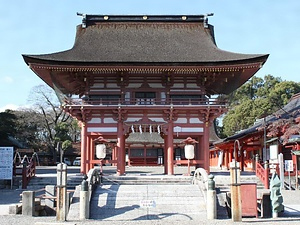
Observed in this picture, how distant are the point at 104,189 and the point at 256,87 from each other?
2264 inches

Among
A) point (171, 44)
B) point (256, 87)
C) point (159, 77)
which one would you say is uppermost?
point (256, 87)

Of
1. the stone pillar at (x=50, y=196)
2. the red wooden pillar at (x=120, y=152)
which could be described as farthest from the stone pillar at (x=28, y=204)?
the red wooden pillar at (x=120, y=152)

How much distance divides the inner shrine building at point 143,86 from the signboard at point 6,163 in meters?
3.68

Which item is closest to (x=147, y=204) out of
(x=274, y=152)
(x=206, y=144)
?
(x=206, y=144)

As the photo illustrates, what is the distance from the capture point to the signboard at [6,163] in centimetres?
1922

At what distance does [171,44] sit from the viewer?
2309 cm

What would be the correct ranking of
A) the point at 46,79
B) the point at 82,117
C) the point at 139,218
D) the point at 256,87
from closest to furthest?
the point at 139,218 < the point at 82,117 < the point at 46,79 < the point at 256,87

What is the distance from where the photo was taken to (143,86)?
21.1m

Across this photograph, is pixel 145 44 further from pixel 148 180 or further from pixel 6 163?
pixel 6 163

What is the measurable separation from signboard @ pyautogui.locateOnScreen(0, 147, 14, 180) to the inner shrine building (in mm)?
3678

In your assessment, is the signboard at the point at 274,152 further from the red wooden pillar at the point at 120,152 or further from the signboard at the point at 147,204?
the signboard at the point at 147,204

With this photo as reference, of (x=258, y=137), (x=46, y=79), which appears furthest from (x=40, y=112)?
(x=258, y=137)

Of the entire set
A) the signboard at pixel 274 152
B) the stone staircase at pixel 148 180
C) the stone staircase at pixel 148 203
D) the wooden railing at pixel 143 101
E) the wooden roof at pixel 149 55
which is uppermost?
the wooden roof at pixel 149 55

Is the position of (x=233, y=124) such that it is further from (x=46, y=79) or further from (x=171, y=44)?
(x=46, y=79)
